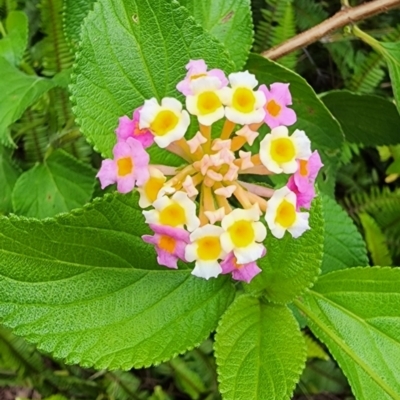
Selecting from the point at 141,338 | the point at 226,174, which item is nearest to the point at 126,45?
the point at 226,174

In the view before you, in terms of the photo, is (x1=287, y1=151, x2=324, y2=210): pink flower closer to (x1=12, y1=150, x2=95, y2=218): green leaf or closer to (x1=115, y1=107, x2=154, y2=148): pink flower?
(x1=115, y1=107, x2=154, y2=148): pink flower

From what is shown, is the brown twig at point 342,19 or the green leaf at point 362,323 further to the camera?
the brown twig at point 342,19

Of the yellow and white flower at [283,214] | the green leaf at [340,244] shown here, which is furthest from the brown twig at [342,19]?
the yellow and white flower at [283,214]

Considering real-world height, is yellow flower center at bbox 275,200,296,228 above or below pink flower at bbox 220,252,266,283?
above

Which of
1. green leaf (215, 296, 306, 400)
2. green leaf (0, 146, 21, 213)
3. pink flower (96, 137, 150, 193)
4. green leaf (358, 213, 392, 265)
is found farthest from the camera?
green leaf (358, 213, 392, 265)

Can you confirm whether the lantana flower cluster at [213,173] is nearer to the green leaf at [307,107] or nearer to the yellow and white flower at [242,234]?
the yellow and white flower at [242,234]

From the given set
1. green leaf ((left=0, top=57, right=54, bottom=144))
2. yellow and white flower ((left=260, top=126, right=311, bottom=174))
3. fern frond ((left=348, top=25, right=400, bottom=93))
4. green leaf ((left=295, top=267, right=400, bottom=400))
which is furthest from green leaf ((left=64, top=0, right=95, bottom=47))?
fern frond ((left=348, top=25, right=400, bottom=93))
